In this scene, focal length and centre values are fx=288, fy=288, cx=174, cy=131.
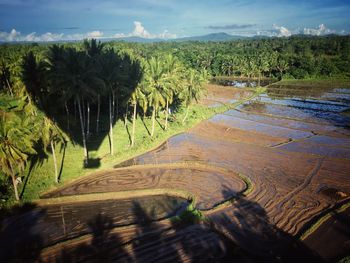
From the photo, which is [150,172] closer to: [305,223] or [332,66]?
[305,223]

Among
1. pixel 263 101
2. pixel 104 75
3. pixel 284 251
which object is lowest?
pixel 284 251

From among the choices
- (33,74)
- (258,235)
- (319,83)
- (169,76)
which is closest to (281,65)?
(319,83)

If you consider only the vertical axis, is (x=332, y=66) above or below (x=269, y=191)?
above

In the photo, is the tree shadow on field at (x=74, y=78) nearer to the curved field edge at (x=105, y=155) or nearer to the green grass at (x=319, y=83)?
the curved field edge at (x=105, y=155)

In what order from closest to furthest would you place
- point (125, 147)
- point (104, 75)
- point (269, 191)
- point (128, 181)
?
point (269, 191), point (128, 181), point (104, 75), point (125, 147)

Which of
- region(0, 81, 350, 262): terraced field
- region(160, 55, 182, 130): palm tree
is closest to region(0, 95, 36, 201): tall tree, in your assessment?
region(0, 81, 350, 262): terraced field

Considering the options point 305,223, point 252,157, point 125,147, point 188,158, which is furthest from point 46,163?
point 305,223

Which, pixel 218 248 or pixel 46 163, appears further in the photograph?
pixel 46 163
